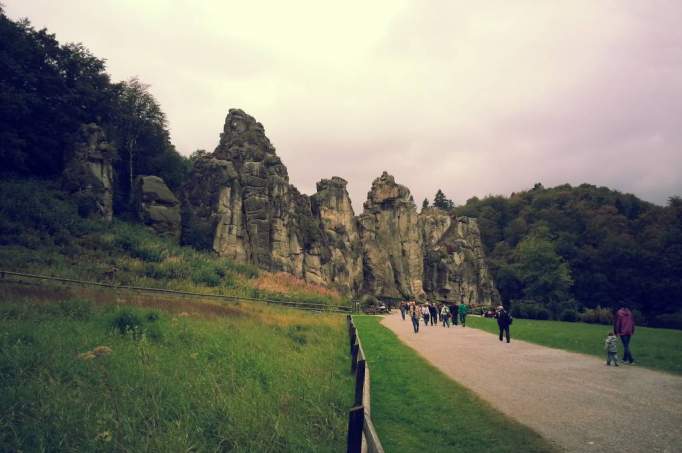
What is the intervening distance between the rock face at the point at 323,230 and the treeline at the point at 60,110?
8254 millimetres

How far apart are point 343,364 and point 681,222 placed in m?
83.4

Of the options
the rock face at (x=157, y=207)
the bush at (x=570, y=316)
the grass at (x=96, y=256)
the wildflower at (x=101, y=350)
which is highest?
the rock face at (x=157, y=207)

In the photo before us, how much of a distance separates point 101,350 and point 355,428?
6.69 metres

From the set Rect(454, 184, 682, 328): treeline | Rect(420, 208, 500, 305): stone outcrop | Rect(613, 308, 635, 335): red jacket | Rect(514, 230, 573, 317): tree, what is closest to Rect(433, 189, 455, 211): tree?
Rect(454, 184, 682, 328): treeline

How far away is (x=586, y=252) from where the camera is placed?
85.9 meters

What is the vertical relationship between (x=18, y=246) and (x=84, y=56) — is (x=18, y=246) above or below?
below

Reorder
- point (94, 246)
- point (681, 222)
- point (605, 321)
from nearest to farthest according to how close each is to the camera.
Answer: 1. point (94, 246)
2. point (605, 321)
3. point (681, 222)

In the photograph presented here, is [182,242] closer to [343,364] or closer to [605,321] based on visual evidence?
[343,364]

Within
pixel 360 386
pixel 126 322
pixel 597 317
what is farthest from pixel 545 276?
pixel 360 386

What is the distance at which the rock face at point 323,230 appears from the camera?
51.1 m

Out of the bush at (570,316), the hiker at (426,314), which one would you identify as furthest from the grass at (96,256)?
the bush at (570,316)

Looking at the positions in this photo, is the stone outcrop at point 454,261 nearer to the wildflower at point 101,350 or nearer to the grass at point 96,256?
the grass at point 96,256

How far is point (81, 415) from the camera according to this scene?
568cm

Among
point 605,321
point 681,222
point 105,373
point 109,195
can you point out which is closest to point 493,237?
point 681,222
